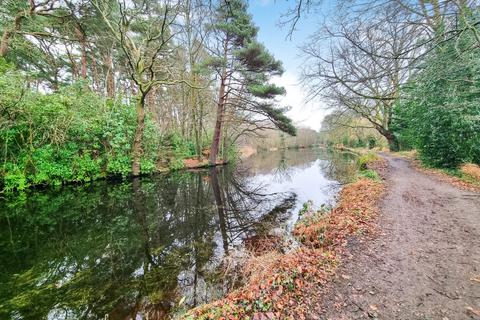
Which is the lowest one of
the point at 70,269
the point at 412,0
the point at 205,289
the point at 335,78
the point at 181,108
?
the point at 205,289

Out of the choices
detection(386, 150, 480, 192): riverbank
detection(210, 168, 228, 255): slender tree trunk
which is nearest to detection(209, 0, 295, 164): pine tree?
detection(210, 168, 228, 255): slender tree trunk

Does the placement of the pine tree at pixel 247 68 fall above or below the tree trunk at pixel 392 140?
above

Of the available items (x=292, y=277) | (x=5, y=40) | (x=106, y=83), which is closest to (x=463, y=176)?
(x=292, y=277)

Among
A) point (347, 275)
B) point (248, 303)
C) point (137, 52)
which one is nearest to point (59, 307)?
point (248, 303)

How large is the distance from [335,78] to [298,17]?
10.6 ft

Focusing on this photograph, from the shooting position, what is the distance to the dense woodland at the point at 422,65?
150 inches

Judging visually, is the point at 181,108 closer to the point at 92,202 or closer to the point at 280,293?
the point at 92,202

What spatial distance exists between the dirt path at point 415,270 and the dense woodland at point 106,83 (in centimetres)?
581

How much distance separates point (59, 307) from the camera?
9.22 ft

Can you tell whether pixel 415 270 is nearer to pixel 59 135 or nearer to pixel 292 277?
pixel 292 277

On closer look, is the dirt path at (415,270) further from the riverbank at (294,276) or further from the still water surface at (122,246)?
the still water surface at (122,246)

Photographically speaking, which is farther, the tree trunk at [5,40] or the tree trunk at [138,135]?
the tree trunk at [138,135]

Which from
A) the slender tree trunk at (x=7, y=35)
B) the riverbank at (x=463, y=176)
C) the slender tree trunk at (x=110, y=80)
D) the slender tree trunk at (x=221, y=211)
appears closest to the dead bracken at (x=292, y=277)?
the slender tree trunk at (x=221, y=211)

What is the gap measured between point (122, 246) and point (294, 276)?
376 cm
